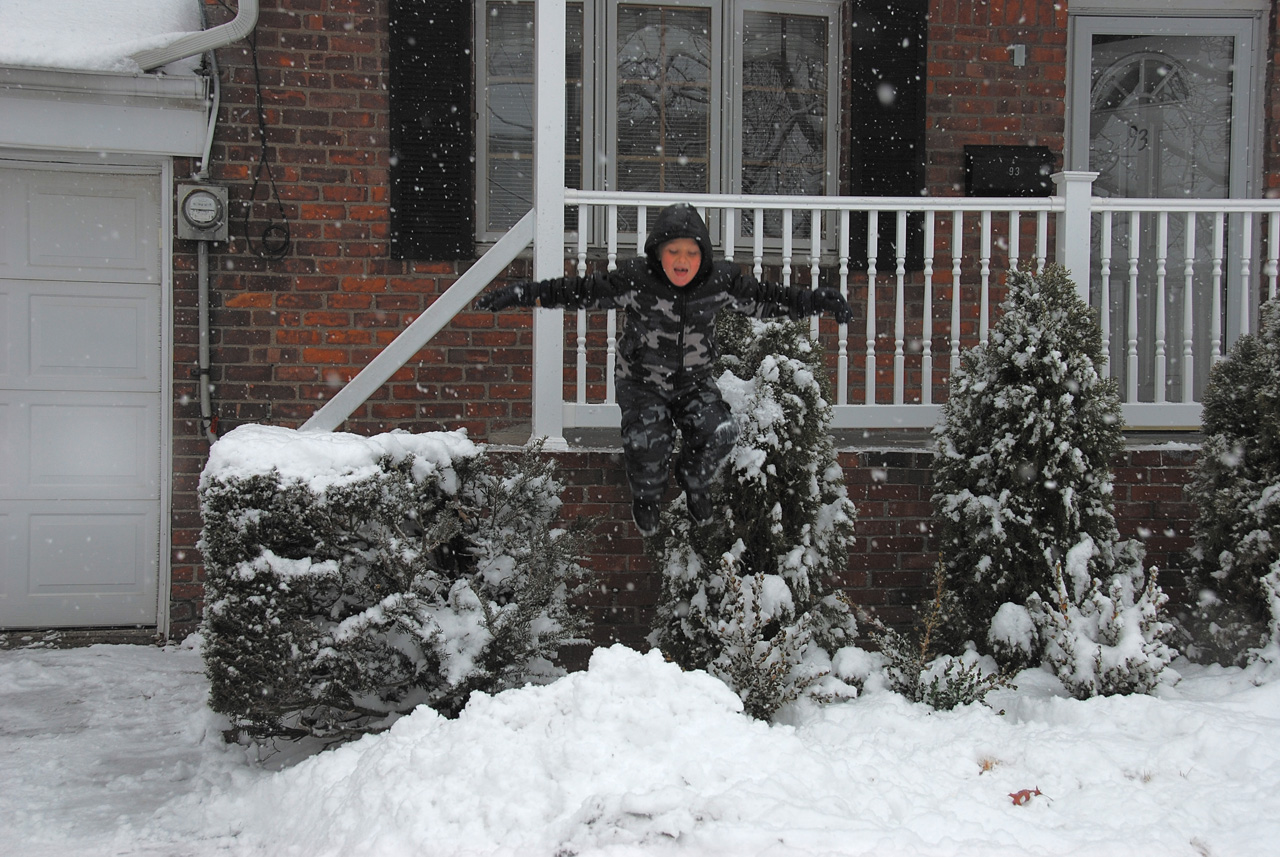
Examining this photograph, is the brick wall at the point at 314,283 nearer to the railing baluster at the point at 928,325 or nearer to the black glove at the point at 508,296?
the black glove at the point at 508,296

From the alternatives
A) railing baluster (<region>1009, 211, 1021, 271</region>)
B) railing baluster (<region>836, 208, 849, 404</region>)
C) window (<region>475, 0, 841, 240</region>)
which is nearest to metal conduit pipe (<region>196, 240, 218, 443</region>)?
window (<region>475, 0, 841, 240</region>)

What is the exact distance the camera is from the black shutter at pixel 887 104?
5.99 meters

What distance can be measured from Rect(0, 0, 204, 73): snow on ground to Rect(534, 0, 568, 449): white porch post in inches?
88.5

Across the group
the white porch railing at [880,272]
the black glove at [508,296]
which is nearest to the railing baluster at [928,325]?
the white porch railing at [880,272]

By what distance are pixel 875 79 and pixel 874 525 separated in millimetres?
3051

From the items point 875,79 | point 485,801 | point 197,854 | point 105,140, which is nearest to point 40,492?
point 105,140

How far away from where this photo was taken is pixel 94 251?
5.55 m

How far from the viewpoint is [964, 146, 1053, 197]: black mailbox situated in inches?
237

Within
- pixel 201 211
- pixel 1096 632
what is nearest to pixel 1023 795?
pixel 1096 632

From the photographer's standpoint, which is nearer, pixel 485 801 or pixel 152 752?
pixel 485 801

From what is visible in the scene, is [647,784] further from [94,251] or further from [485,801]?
[94,251]

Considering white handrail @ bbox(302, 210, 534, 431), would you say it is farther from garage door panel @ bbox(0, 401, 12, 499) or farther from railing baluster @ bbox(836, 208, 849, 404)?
garage door panel @ bbox(0, 401, 12, 499)

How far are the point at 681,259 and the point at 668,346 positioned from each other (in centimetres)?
39

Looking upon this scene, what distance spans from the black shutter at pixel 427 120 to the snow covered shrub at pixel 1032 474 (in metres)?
3.28
